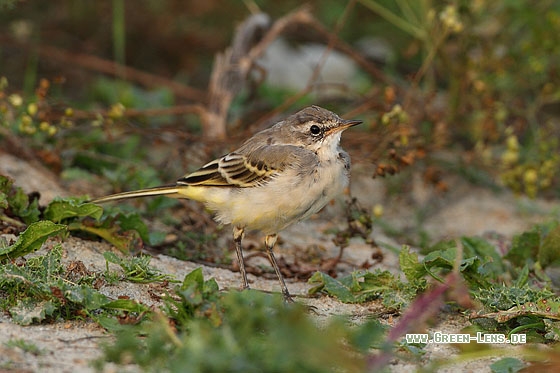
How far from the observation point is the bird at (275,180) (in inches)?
213

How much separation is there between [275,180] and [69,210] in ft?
4.77

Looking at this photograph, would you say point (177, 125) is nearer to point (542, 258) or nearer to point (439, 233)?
point (439, 233)

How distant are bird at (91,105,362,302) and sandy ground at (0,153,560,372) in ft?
1.57

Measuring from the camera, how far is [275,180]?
5.50 meters

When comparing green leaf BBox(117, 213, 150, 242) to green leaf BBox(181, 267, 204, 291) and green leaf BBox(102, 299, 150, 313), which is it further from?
green leaf BBox(181, 267, 204, 291)

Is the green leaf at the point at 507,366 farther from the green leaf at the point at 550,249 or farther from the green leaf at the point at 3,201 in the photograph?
the green leaf at the point at 3,201

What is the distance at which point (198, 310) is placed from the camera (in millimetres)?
3984

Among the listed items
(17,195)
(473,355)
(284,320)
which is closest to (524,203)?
(473,355)

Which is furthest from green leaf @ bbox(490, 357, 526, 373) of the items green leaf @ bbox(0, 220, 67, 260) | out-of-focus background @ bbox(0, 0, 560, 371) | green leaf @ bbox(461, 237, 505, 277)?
green leaf @ bbox(0, 220, 67, 260)

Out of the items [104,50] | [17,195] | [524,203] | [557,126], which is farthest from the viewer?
[104,50]

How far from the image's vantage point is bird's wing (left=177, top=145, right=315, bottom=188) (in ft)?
A: 18.3

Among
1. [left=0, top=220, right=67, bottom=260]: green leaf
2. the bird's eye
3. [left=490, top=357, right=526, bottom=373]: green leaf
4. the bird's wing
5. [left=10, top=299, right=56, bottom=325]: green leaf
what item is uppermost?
the bird's eye

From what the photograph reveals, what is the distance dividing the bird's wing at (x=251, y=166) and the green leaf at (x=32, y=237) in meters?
1.30

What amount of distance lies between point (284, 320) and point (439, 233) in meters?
4.72
